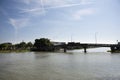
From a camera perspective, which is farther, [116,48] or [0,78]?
[116,48]

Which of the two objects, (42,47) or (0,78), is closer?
(0,78)

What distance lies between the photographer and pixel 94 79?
26312 millimetres

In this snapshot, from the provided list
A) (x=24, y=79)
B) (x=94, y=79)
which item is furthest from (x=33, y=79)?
(x=94, y=79)

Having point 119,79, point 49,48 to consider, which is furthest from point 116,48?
point 119,79

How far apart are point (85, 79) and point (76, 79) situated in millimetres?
1460

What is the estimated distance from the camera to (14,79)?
27047 millimetres

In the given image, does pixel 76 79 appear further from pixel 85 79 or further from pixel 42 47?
pixel 42 47

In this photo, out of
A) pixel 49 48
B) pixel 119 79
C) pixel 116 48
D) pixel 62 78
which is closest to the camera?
pixel 119 79

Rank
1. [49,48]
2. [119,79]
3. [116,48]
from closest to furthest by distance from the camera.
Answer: [119,79]
[116,48]
[49,48]

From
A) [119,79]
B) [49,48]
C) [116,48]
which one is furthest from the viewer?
[49,48]

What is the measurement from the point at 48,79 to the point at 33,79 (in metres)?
2.50

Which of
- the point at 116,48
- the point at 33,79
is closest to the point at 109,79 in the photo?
the point at 33,79

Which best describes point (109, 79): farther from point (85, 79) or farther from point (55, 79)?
point (55, 79)

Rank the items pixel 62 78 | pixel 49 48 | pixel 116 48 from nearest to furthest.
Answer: pixel 62 78 → pixel 116 48 → pixel 49 48
